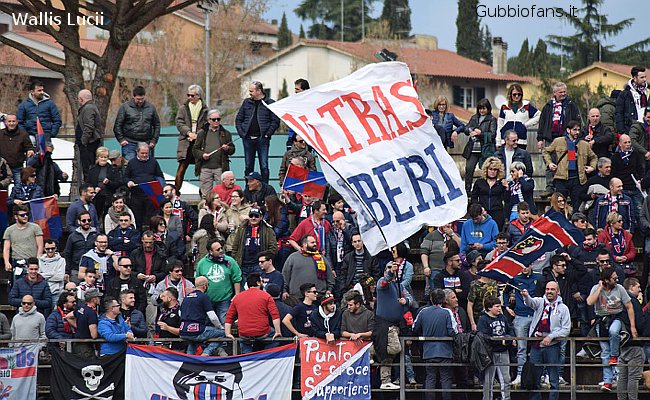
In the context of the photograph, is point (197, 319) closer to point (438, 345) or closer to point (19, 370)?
point (19, 370)

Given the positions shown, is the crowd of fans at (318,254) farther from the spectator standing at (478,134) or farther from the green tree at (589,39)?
the green tree at (589,39)

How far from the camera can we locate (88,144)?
876 inches

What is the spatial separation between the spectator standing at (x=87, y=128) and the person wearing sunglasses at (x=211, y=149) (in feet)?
5.66

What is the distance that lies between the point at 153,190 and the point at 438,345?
6.03m

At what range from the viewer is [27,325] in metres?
18.3

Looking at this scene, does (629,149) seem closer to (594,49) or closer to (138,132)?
(138,132)

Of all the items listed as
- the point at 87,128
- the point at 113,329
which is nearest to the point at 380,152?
the point at 113,329

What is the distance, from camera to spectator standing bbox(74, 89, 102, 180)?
22.0 meters

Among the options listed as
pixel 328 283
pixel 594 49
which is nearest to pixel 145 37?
pixel 594 49

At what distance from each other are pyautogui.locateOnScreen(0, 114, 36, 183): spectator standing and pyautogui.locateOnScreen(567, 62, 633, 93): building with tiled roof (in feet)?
141

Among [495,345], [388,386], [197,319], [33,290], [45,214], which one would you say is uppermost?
[45,214]

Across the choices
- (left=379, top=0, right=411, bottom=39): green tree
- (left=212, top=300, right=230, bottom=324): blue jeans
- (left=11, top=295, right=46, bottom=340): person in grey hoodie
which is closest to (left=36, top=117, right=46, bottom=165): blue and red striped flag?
(left=11, top=295, right=46, bottom=340): person in grey hoodie

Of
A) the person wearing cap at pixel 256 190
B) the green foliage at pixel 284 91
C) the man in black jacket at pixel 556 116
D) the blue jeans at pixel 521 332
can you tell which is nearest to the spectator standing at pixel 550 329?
the blue jeans at pixel 521 332

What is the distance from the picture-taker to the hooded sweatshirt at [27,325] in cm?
1827
